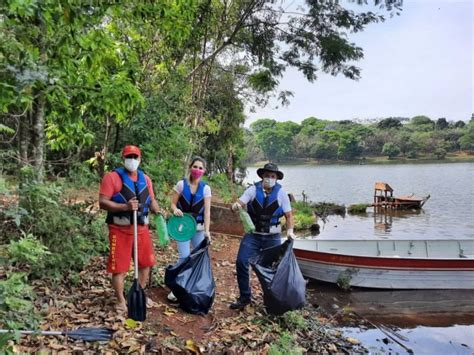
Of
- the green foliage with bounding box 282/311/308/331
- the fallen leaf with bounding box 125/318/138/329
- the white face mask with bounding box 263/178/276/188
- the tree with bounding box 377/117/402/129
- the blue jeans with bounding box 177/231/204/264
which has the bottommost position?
the green foliage with bounding box 282/311/308/331

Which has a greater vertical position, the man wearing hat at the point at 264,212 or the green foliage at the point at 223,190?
the man wearing hat at the point at 264,212

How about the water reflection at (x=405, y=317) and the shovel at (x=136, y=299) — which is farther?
the water reflection at (x=405, y=317)

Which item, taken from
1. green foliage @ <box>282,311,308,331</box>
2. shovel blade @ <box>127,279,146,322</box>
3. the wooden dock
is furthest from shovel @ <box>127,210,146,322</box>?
the wooden dock

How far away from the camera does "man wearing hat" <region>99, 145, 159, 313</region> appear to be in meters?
4.26

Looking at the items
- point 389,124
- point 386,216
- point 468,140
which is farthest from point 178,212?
point 389,124

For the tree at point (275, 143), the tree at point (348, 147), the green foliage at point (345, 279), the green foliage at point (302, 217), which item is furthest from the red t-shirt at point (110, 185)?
the tree at point (348, 147)

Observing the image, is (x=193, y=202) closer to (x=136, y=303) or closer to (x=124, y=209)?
(x=124, y=209)

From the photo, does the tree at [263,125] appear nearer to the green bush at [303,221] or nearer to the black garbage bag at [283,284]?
the green bush at [303,221]

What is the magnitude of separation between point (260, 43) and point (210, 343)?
8.98 meters

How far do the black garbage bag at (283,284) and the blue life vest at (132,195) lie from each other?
157 centimetres

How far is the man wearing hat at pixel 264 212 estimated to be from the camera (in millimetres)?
5297

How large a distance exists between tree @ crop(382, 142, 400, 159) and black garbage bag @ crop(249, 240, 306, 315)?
80.0 metres

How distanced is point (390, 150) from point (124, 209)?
270 ft

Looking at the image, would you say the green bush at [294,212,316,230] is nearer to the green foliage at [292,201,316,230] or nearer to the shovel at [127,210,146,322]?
the green foliage at [292,201,316,230]
